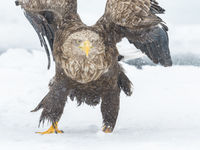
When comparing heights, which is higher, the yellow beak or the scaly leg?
the yellow beak

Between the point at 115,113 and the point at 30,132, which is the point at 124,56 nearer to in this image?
the point at 115,113

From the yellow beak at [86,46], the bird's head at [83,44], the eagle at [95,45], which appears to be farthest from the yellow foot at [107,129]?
the yellow beak at [86,46]

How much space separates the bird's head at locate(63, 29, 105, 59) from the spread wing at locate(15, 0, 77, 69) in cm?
69

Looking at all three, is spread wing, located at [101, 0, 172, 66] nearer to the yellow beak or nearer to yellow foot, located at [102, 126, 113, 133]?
the yellow beak

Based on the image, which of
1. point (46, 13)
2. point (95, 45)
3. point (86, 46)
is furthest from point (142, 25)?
point (46, 13)

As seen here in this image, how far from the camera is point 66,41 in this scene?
5125 mm

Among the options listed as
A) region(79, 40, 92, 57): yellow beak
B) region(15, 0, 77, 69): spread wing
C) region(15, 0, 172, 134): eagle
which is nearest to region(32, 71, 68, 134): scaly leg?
region(15, 0, 172, 134): eagle

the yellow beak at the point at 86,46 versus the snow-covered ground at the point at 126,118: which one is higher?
→ the yellow beak at the point at 86,46

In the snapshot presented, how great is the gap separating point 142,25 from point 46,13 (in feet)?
4.99

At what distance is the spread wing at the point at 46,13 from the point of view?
5.63 meters

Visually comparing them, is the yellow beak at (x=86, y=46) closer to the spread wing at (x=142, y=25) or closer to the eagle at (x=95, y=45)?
the eagle at (x=95, y=45)

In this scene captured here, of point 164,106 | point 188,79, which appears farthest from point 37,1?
point 188,79

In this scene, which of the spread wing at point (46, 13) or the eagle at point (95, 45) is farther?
the spread wing at point (46, 13)

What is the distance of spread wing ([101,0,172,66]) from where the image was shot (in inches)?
206
